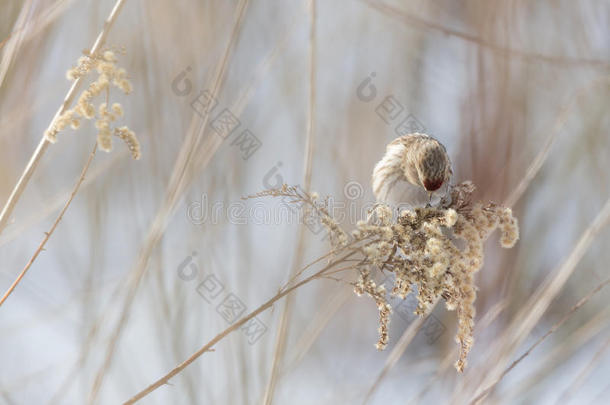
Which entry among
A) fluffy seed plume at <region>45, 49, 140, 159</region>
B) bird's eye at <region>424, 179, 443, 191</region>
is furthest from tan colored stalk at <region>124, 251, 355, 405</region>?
bird's eye at <region>424, 179, 443, 191</region>

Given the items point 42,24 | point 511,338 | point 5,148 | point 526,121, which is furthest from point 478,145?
point 5,148

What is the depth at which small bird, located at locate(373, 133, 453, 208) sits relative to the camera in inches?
94.4

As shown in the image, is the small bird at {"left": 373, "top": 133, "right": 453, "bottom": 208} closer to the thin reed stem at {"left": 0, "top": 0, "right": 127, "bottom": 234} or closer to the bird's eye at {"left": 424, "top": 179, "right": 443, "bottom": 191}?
the bird's eye at {"left": 424, "top": 179, "right": 443, "bottom": 191}

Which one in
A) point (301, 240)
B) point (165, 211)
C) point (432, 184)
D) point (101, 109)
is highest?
point (101, 109)

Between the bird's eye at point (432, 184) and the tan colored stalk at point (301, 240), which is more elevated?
the tan colored stalk at point (301, 240)

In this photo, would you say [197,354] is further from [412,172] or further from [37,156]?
[412,172]

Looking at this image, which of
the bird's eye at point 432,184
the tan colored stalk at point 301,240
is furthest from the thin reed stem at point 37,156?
the bird's eye at point 432,184

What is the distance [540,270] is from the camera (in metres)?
2.11

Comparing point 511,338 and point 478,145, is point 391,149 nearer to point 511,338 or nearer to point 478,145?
point 478,145

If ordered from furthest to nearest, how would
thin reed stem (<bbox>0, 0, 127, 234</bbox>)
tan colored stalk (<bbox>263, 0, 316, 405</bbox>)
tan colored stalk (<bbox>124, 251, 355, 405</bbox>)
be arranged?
tan colored stalk (<bbox>263, 0, 316, 405</bbox>)
thin reed stem (<bbox>0, 0, 127, 234</bbox>)
tan colored stalk (<bbox>124, 251, 355, 405</bbox>)

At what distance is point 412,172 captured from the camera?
8.68 ft

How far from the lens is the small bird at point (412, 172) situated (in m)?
2.40

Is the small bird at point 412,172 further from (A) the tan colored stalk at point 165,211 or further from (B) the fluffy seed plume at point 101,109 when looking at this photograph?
(B) the fluffy seed plume at point 101,109

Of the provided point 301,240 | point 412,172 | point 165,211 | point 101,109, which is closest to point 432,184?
point 412,172
